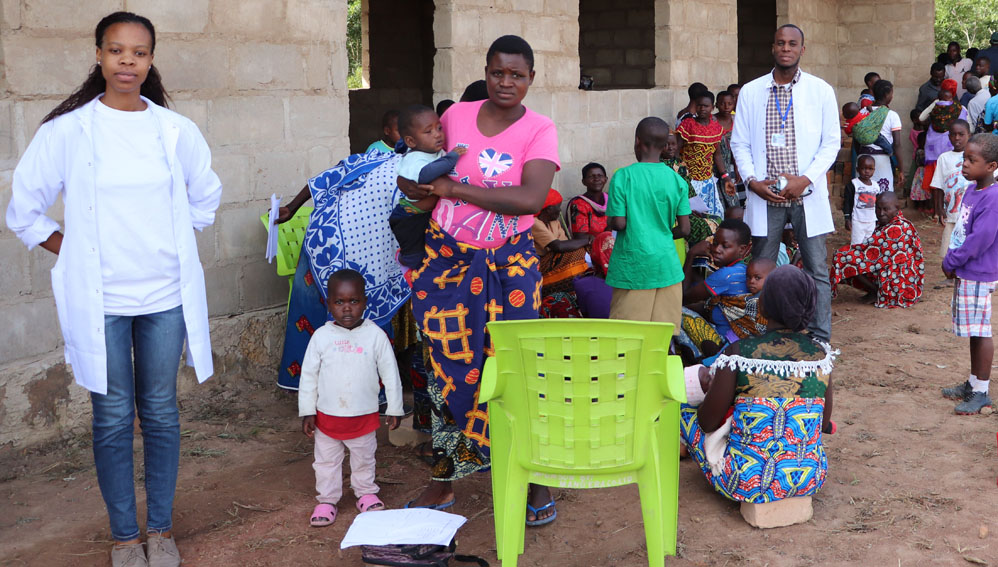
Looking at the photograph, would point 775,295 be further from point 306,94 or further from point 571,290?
point 306,94

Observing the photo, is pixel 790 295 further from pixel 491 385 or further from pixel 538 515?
pixel 538 515

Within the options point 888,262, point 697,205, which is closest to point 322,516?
point 697,205

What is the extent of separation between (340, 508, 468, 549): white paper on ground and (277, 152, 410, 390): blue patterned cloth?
60.5 inches

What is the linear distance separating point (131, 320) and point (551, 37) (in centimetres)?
484

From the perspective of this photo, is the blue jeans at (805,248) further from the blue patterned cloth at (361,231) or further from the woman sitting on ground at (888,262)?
the woman sitting on ground at (888,262)

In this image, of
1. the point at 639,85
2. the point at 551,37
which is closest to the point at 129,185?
the point at 551,37

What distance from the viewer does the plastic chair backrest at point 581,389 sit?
293cm

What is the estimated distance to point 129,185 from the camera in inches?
122

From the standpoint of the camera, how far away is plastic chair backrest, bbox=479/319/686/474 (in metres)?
2.93

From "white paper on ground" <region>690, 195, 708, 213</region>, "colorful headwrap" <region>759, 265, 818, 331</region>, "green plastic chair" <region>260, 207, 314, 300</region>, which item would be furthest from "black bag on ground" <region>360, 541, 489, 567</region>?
"white paper on ground" <region>690, 195, 708, 213</region>

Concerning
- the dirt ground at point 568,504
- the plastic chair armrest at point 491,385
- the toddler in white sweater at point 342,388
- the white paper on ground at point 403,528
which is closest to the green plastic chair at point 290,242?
the dirt ground at point 568,504

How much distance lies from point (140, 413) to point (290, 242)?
1907 millimetres

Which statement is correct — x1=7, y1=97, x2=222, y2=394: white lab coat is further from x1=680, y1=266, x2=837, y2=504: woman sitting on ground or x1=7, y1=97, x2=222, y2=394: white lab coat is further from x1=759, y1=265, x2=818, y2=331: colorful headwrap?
x1=759, y1=265, x2=818, y2=331: colorful headwrap

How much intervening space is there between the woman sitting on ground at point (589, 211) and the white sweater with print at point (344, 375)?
299 cm
